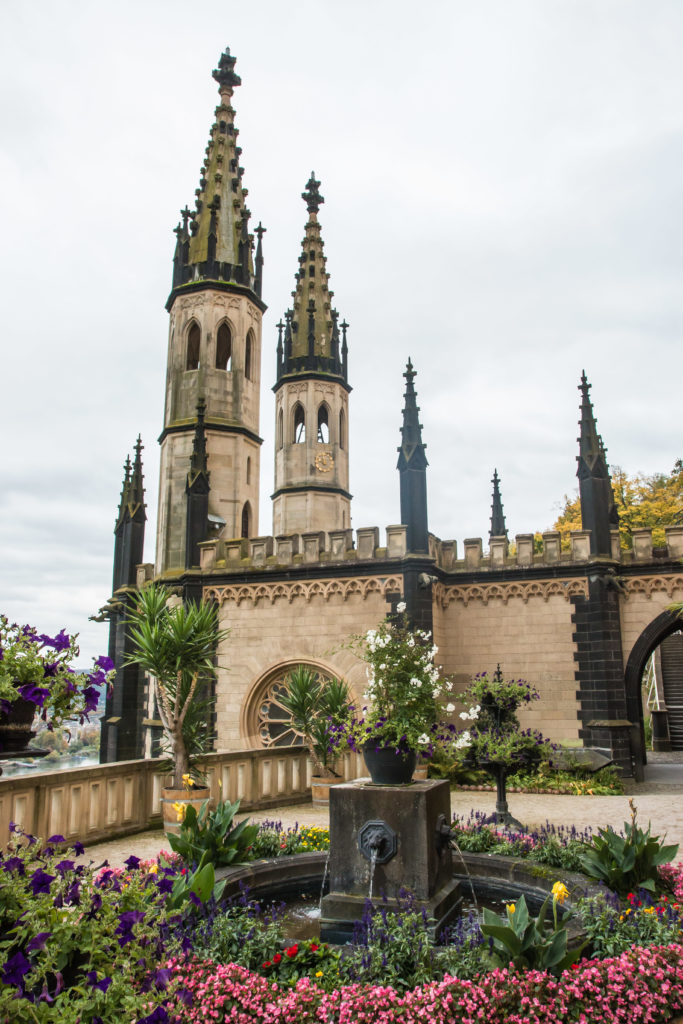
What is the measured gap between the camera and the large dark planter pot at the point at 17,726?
3.90 meters

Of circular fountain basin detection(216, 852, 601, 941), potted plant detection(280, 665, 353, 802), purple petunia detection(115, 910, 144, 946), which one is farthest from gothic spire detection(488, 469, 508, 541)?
purple petunia detection(115, 910, 144, 946)

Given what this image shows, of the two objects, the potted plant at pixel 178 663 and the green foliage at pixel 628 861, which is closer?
the green foliage at pixel 628 861

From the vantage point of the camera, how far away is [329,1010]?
4156 mm

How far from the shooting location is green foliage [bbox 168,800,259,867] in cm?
647

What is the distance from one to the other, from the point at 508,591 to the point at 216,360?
1185 cm

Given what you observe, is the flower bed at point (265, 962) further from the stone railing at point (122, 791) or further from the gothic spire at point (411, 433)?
the gothic spire at point (411, 433)

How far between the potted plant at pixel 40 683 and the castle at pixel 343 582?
34.7ft

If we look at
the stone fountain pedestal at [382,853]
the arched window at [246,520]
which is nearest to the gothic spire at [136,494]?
the arched window at [246,520]

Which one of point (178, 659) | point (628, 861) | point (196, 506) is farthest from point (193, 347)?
point (628, 861)

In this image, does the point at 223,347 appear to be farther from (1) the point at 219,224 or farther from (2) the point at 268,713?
(2) the point at 268,713

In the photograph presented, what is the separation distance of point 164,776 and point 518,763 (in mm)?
5045

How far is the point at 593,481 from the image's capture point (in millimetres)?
17625

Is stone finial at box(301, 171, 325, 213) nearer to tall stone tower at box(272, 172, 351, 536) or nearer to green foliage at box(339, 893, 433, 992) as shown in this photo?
tall stone tower at box(272, 172, 351, 536)

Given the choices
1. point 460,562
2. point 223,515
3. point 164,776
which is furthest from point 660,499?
point 164,776
